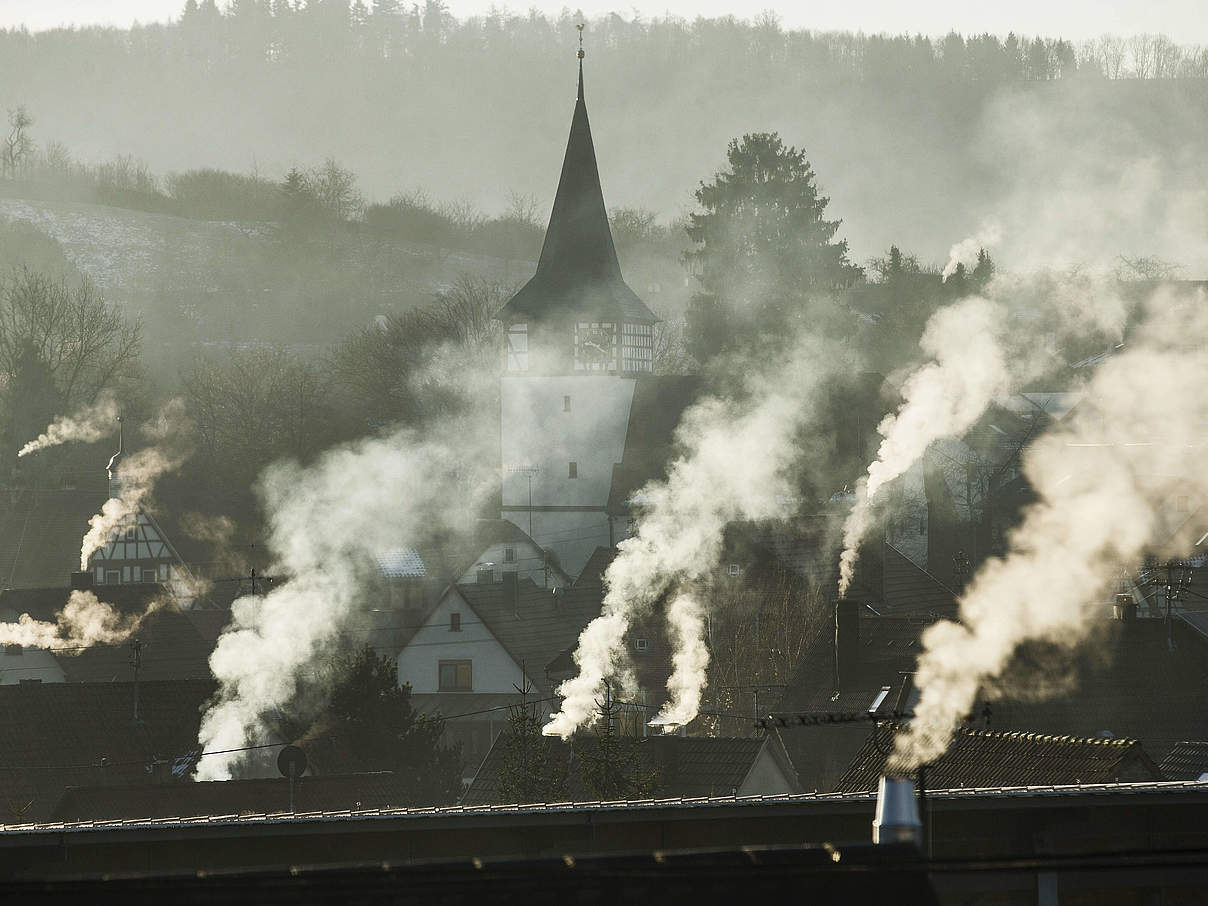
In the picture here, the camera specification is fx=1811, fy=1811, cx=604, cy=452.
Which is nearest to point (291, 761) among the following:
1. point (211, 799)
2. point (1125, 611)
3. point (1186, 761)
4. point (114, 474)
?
point (211, 799)

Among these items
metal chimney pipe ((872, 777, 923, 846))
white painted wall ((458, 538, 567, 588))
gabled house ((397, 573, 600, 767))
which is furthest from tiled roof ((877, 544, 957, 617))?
metal chimney pipe ((872, 777, 923, 846))

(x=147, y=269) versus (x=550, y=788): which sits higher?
(x=147, y=269)

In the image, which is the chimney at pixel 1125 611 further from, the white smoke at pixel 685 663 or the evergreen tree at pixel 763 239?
the evergreen tree at pixel 763 239

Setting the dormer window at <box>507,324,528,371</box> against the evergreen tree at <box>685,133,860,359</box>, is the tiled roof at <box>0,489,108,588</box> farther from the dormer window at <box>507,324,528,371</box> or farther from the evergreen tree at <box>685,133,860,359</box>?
the evergreen tree at <box>685,133,860,359</box>

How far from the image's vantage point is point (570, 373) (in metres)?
67.3

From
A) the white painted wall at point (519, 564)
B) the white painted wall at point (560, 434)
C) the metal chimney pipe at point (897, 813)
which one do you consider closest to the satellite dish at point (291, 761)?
the metal chimney pipe at point (897, 813)

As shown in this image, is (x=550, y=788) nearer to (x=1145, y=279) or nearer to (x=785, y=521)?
(x=785, y=521)

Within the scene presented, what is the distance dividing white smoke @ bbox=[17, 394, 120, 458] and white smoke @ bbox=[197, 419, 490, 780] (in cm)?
958

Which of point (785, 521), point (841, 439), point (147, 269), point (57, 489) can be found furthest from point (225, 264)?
point (785, 521)

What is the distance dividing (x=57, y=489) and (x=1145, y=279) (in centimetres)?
5161

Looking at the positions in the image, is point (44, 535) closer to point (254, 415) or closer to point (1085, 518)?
point (254, 415)

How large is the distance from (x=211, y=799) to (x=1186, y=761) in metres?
16.6

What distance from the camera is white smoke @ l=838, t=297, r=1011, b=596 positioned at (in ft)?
168

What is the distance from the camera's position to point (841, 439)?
63062mm
